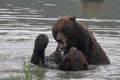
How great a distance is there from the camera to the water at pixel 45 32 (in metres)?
10.9

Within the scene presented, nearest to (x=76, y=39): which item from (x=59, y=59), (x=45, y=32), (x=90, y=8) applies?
(x=59, y=59)

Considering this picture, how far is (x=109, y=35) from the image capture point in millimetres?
16531

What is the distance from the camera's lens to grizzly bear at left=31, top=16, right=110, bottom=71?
36.5ft

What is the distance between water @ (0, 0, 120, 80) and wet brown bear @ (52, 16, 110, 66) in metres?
0.28

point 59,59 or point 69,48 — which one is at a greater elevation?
point 69,48

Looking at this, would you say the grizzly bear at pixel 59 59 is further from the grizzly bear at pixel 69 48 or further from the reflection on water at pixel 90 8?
the reflection on water at pixel 90 8

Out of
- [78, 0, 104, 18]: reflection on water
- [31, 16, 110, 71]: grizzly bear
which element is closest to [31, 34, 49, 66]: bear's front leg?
[31, 16, 110, 71]: grizzly bear

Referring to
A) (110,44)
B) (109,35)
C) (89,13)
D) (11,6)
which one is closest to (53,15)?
(89,13)

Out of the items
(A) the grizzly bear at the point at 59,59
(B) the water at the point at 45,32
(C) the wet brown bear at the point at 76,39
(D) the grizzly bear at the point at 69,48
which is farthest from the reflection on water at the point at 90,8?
(A) the grizzly bear at the point at 59,59

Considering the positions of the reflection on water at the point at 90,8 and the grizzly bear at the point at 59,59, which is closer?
the grizzly bear at the point at 59,59

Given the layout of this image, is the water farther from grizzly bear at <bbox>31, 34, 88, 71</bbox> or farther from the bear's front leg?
the bear's front leg

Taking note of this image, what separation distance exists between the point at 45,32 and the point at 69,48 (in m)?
5.29

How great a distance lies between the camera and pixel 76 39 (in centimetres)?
1162

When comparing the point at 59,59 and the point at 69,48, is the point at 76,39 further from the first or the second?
the point at 59,59
